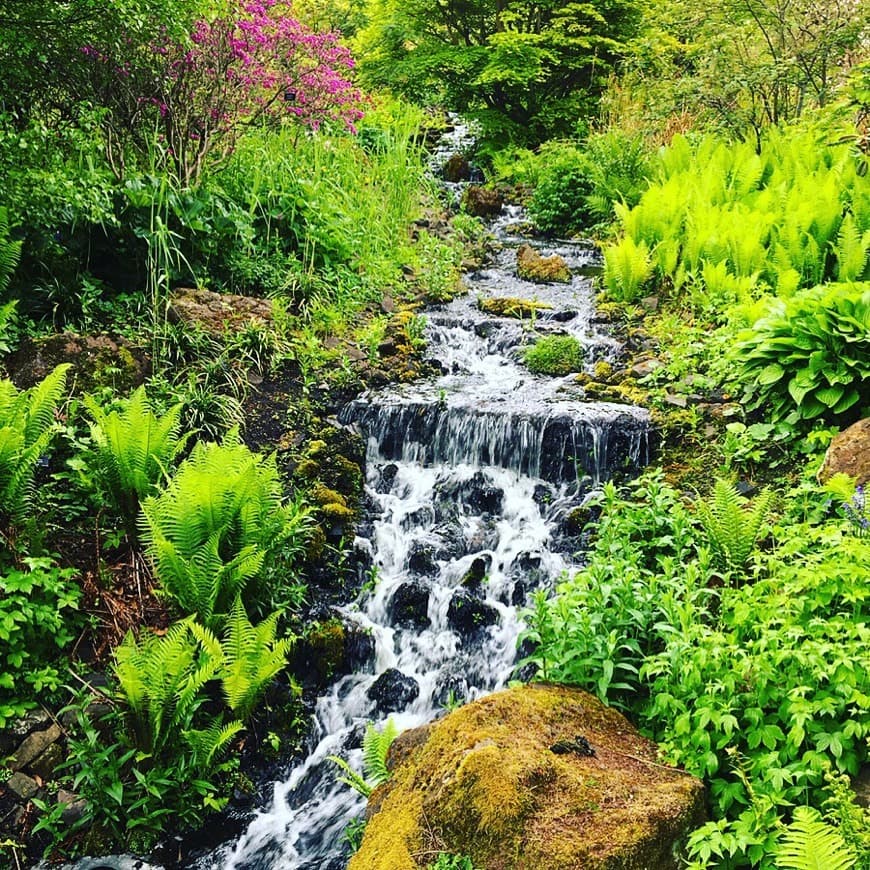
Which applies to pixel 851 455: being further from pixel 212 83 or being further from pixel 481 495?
pixel 212 83

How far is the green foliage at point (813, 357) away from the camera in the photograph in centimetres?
445

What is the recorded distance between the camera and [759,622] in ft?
10.2

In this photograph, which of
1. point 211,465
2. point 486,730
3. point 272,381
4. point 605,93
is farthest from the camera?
point 605,93

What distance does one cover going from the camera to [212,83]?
695 cm

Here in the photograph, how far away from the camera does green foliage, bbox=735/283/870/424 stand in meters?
4.45

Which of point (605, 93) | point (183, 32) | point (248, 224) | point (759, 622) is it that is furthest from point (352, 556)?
point (605, 93)

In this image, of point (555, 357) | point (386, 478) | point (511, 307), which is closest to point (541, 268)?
point (511, 307)

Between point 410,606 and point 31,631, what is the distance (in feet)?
7.50

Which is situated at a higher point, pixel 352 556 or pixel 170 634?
pixel 170 634

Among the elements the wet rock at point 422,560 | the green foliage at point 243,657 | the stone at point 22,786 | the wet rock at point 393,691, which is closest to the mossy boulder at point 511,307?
the wet rock at point 422,560

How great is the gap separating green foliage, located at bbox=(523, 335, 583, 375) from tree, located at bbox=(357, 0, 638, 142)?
25.8 feet

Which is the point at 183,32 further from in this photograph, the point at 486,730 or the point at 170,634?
the point at 486,730

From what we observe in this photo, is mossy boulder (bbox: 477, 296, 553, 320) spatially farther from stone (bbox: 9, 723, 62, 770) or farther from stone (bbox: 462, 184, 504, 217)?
stone (bbox: 9, 723, 62, 770)

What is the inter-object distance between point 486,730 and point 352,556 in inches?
98.4
